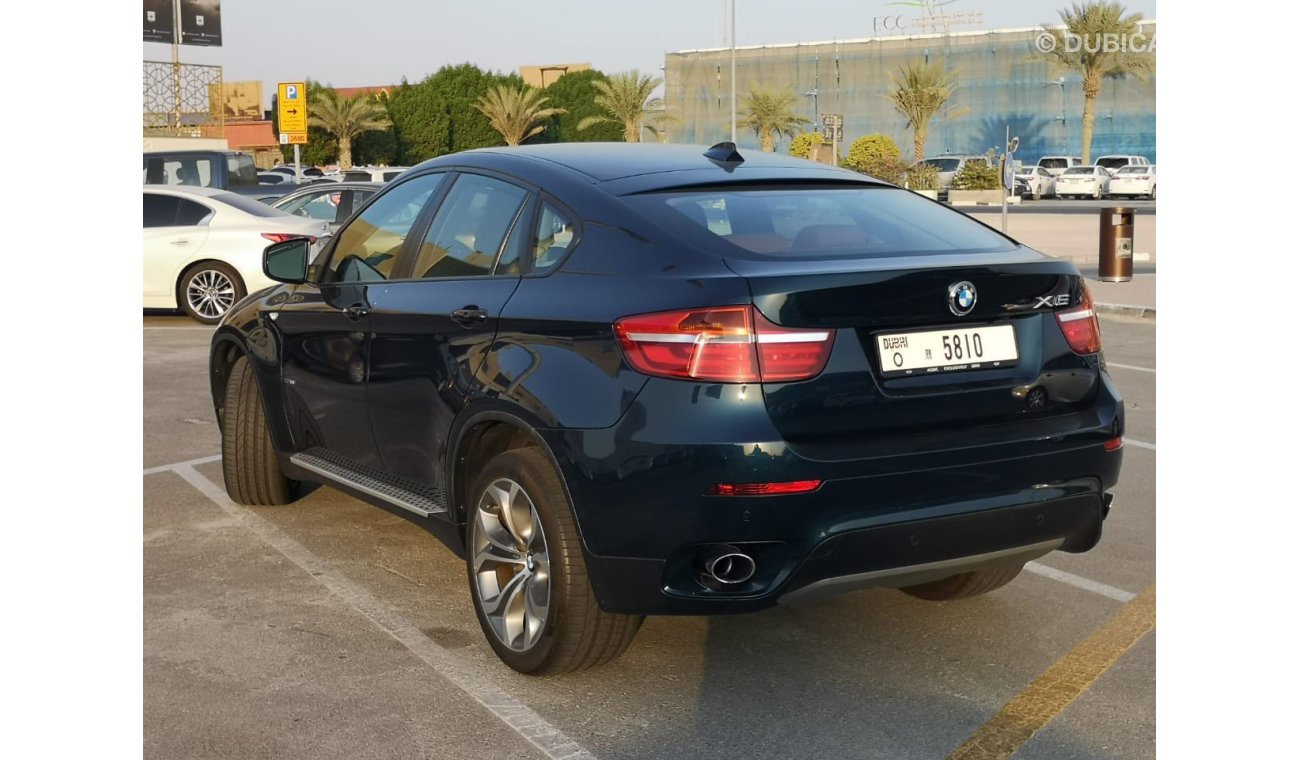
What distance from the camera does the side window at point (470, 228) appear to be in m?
4.62

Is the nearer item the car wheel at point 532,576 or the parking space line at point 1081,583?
the car wheel at point 532,576

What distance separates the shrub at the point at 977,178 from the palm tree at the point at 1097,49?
991cm

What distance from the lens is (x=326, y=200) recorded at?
1681 centimetres

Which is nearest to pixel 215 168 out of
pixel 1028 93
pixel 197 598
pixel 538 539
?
pixel 197 598

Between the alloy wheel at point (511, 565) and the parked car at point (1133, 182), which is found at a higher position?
the parked car at point (1133, 182)

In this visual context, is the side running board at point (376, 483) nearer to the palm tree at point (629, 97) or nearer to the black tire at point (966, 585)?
the black tire at point (966, 585)

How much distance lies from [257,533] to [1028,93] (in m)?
75.2

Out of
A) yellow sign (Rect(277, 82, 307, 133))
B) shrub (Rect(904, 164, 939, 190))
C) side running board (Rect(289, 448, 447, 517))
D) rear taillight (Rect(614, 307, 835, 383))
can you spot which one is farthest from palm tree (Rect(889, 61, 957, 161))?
rear taillight (Rect(614, 307, 835, 383))

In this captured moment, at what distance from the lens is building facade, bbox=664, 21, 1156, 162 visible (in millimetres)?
72875

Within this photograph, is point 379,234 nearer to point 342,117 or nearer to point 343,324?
point 343,324

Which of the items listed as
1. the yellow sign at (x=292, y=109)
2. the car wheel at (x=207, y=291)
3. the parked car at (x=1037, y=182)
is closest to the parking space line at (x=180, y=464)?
the car wheel at (x=207, y=291)

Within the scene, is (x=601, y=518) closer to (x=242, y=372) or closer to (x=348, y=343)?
(x=348, y=343)

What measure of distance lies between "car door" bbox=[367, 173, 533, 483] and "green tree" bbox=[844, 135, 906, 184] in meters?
43.4

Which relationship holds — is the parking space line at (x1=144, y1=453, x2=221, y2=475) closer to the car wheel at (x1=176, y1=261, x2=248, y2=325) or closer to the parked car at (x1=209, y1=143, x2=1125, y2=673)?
the parked car at (x1=209, y1=143, x2=1125, y2=673)
